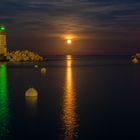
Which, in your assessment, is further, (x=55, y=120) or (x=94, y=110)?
(x=94, y=110)

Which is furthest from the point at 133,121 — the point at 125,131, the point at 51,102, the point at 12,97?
the point at 12,97

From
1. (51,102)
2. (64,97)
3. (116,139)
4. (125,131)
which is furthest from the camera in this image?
(64,97)

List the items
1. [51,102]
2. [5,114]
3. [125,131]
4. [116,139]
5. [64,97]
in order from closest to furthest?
[116,139] → [125,131] → [5,114] → [51,102] → [64,97]

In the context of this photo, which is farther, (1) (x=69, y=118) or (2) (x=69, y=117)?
(2) (x=69, y=117)

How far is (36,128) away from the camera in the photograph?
3691 centimetres

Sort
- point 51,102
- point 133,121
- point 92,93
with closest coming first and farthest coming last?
point 133,121, point 51,102, point 92,93

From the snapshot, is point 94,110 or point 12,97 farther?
point 12,97

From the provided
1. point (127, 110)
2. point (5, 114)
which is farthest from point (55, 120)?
point (127, 110)

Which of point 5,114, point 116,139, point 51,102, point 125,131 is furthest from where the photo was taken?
point 51,102

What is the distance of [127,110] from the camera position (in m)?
46.7

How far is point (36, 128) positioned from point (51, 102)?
17173 millimetres

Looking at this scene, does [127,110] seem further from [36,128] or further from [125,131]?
[36,128]

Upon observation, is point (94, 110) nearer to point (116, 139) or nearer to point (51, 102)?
point (51, 102)

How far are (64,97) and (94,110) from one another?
1347 cm
